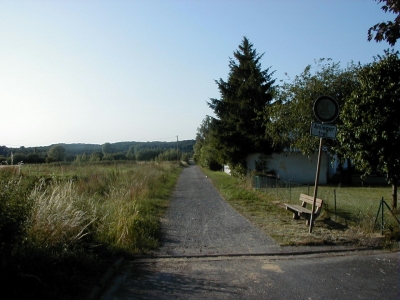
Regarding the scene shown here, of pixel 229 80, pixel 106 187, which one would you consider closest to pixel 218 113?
pixel 229 80

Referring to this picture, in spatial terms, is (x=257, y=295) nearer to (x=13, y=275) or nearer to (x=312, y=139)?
(x=13, y=275)

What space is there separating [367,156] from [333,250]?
12.5 feet

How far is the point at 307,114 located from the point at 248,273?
51.1 ft

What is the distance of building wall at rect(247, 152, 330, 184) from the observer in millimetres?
25516

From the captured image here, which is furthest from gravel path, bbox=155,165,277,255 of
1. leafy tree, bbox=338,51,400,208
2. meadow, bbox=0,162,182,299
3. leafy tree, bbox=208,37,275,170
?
leafy tree, bbox=208,37,275,170

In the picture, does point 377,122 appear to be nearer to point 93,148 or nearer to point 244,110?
point 244,110

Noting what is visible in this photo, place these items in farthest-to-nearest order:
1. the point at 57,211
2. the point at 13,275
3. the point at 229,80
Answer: the point at 229,80 → the point at 57,211 → the point at 13,275

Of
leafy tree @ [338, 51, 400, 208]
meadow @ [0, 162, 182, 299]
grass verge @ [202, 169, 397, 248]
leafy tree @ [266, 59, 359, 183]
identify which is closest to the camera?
meadow @ [0, 162, 182, 299]

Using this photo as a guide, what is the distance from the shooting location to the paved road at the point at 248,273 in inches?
197

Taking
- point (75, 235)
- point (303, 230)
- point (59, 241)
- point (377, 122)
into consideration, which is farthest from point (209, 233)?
point (377, 122)

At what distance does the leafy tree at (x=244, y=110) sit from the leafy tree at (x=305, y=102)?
2.72 metres

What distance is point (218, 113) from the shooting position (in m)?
28.2

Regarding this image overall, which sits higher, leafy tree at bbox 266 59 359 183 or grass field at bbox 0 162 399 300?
leafy tree at bbox 266 59 359 183

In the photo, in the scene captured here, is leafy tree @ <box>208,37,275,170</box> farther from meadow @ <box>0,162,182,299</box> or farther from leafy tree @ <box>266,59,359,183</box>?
meadow @ <box>0,162,182,299</box>
